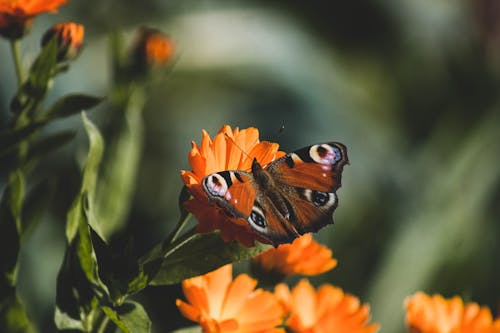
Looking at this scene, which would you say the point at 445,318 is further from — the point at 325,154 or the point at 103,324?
the point at 103,324

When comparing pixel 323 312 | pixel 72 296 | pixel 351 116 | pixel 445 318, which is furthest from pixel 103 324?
pixel 351 116

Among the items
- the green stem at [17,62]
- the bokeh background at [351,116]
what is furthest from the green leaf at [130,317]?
the bokeh background at [351,116]

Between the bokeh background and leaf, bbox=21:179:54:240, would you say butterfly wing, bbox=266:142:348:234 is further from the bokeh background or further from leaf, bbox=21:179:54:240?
the bokeh background

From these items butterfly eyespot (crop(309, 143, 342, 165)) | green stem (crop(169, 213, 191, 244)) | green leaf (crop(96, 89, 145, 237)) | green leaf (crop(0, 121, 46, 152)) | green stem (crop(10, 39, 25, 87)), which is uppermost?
butterfly eyespot (crop(309, 143, 342, 165))

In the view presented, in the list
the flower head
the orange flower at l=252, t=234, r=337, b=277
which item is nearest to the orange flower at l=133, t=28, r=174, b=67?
the flower head

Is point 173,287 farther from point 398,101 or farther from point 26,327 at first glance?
point 398,101

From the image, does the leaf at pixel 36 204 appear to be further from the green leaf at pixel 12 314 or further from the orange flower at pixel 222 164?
the orange flower at pixel 222 164
